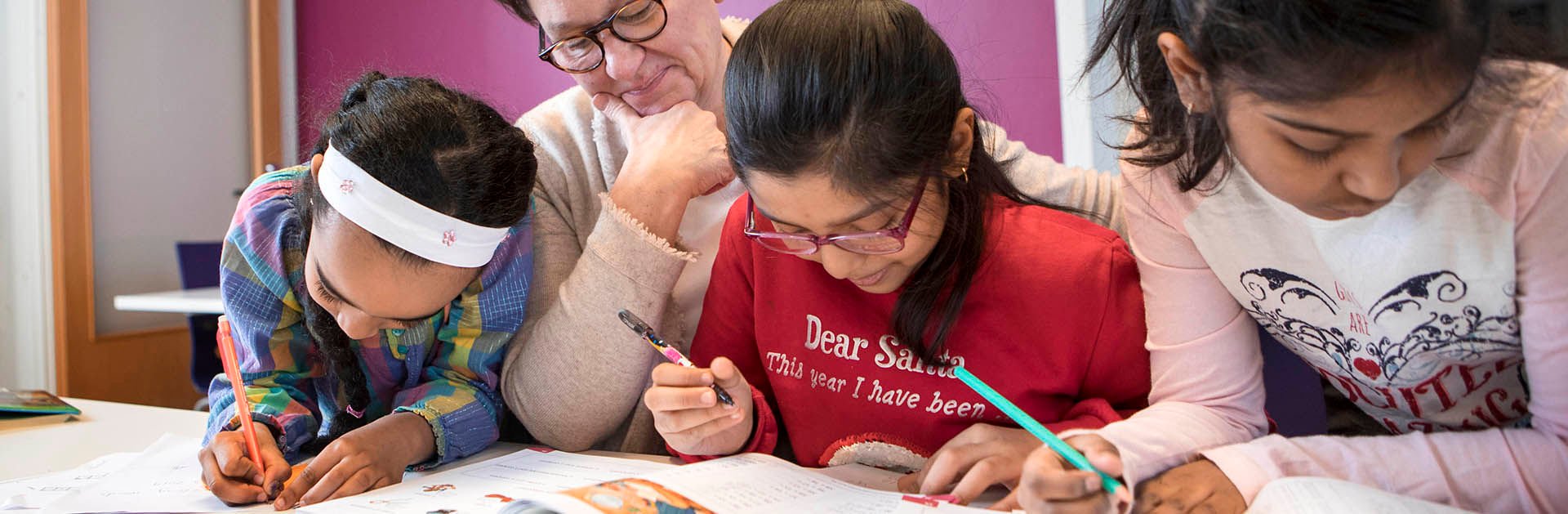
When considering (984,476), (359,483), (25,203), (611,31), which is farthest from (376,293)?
(25,203)

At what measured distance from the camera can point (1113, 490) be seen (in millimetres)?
752

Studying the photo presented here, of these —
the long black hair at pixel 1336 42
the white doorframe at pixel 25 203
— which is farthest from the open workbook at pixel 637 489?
the white doorframe at pixel 25 203

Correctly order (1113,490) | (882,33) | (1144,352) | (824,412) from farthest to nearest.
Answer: (824,412), (1144,352), (882,33), (1113,490)

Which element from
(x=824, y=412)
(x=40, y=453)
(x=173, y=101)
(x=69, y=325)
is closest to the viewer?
(x=824, y=412)

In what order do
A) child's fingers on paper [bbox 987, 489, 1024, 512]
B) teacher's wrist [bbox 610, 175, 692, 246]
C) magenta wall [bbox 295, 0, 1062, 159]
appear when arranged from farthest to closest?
magenta wall [bbox 295, 0, 1062, 159] → teacher's wrist [bbox 610, 175, 692, 246] → child's fingers on paper [bbox 987, 489, 1024, 512]

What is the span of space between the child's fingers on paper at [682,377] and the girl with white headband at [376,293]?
0.82 feet

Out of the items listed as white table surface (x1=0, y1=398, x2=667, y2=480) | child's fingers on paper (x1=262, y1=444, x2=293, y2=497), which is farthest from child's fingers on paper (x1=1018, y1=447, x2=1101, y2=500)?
child's fingers on paper (x1=262, y1=444, x2=293, y2=497)

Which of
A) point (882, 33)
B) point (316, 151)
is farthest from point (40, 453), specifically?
point (882, 33)

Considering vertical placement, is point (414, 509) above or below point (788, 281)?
below

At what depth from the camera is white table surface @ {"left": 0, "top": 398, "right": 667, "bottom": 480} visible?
1.19 metres

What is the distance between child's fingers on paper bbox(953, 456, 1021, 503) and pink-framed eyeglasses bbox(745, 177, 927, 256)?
0.21 meters

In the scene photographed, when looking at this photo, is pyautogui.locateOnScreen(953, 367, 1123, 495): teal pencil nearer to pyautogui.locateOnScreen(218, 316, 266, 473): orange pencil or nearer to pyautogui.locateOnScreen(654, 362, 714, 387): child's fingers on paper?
pyautogui.locateOnScreen(654, 362, 714, 387): child's fingers on paper

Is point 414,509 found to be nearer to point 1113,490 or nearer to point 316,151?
point 316,151

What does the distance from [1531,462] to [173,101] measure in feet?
13.5
